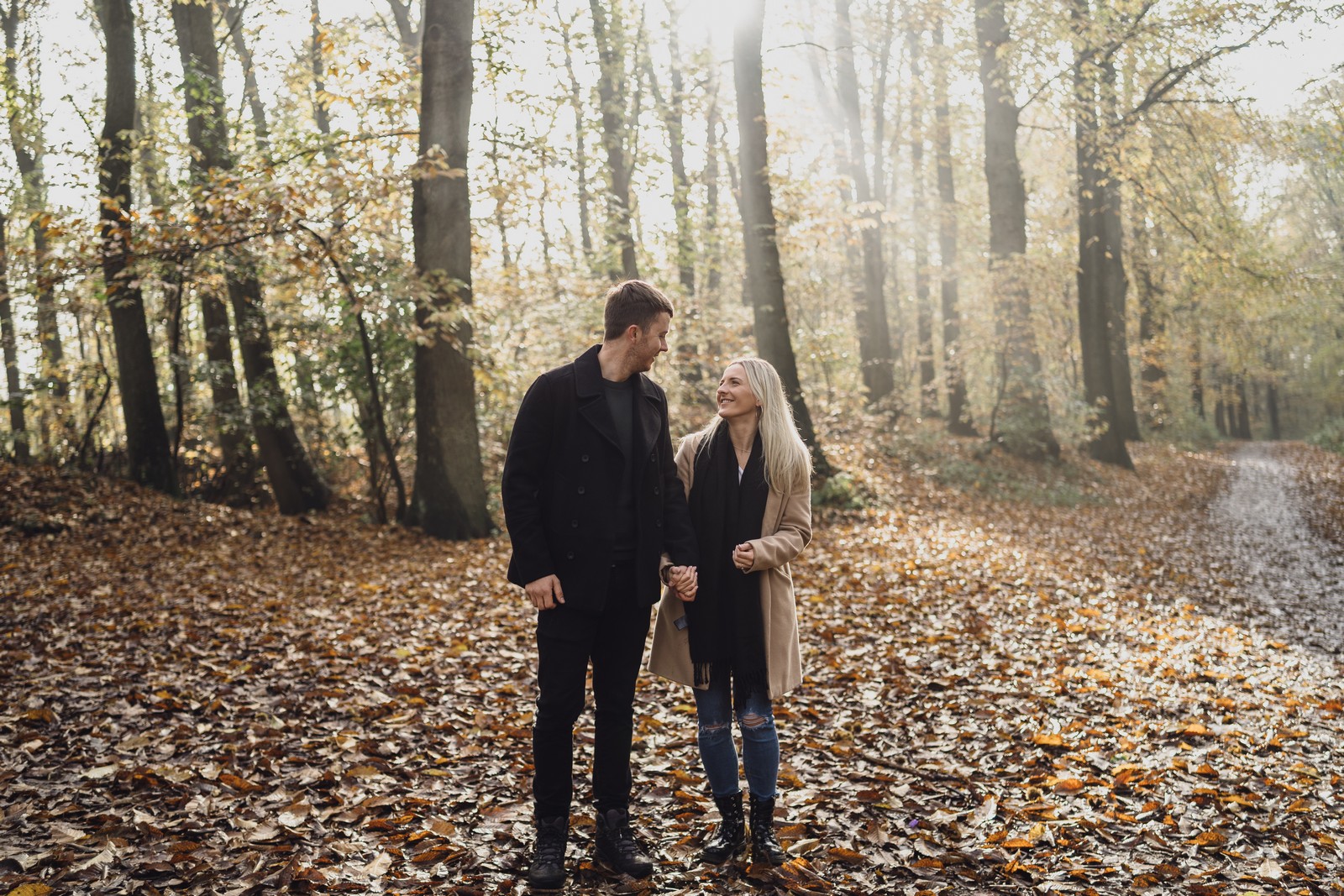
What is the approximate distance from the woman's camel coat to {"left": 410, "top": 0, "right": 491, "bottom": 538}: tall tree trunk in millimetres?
7574

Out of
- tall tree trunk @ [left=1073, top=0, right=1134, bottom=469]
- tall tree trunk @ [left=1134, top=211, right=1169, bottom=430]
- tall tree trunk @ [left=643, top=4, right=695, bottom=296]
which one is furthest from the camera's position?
tall tree trunk @ [left=1134, top=211, right=1169, bottom=430]

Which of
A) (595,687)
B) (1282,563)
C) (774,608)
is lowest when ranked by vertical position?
(1282,563)

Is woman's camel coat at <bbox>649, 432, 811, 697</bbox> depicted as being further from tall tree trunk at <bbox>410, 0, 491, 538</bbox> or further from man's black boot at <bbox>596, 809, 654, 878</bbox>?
tall tree trunk at <bbox>410, 0, 491, 538</bbox>

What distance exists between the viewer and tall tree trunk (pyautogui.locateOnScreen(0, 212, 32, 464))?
1316 cm

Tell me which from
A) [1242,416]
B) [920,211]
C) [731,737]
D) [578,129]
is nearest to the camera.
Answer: [731,737]

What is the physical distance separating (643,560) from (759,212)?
10691mm

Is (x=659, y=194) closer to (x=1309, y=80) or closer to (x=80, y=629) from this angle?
(x=1309, y=80)

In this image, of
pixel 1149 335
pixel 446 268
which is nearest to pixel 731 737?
pixel 446 268

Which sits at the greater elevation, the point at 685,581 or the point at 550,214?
the point at 550,214

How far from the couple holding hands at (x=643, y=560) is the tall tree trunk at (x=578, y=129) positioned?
1042 cm

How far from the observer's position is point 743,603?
3654mm

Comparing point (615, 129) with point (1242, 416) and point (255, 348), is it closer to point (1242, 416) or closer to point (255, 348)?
point (255, 348)

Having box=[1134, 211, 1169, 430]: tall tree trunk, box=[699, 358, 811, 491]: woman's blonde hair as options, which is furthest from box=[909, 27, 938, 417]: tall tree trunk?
box=[699, 358, 811, 491]: woman's blonde hair

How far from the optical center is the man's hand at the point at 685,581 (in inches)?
140
